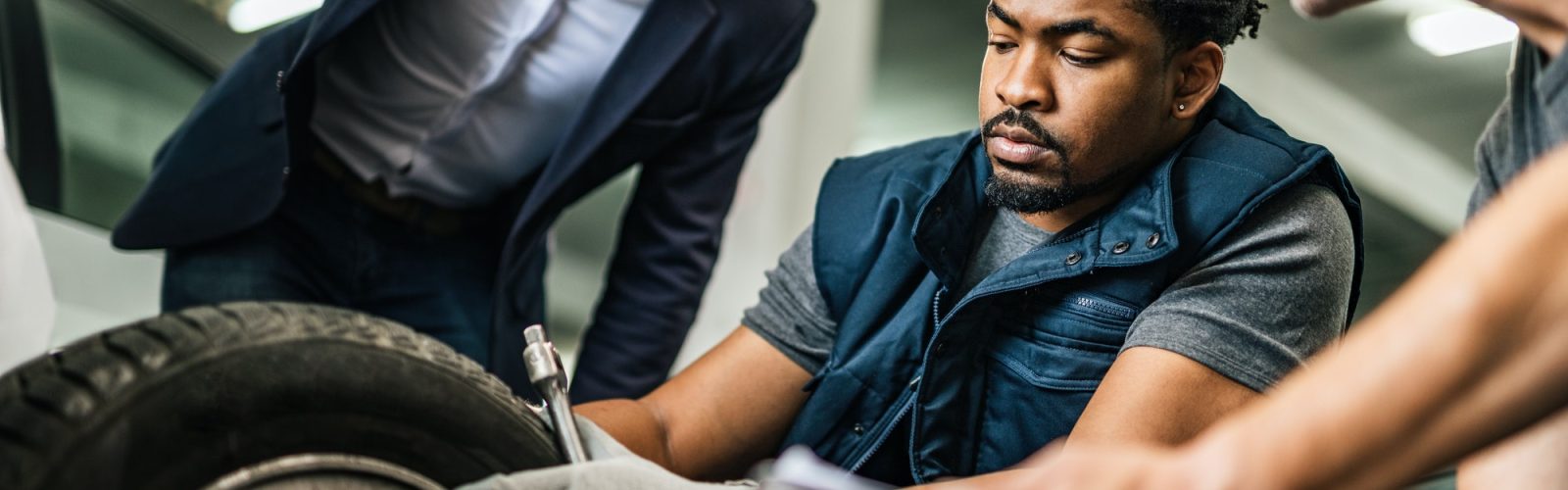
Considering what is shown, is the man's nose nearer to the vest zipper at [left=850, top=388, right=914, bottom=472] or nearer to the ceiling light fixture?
the vest zipper at [left=850, top=388, right=914, bottom=472]

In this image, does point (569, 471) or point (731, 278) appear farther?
point (731, 278)

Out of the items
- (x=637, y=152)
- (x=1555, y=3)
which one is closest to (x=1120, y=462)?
(x=1555, y=3)

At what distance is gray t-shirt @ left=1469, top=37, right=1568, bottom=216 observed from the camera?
2.64 ft

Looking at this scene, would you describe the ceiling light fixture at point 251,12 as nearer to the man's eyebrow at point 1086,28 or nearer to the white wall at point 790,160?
the white wall at point 790,160

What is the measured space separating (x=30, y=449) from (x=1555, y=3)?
34.3 inches

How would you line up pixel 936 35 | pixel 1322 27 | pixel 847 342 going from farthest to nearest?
pixel 936 35 → pixel 1322 27 → pixel 847 342

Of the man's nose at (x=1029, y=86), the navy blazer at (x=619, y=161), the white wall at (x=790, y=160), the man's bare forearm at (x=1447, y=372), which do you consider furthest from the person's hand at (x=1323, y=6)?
the white wall at (x=790, y=160)

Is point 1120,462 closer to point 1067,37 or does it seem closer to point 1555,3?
point 1555,3

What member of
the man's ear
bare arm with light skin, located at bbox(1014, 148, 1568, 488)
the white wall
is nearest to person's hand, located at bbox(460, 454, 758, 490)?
bare arm with light skin, located at bbox(1014, 148, 1568, 488)

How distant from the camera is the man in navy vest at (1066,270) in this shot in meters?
1.05

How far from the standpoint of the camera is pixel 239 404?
691 mm

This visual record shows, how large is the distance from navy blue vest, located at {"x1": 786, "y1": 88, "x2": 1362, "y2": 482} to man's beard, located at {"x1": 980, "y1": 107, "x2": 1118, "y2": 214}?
0.03 m

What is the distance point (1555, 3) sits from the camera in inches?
31.6

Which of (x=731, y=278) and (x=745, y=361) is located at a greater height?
(x=745, y=361)
